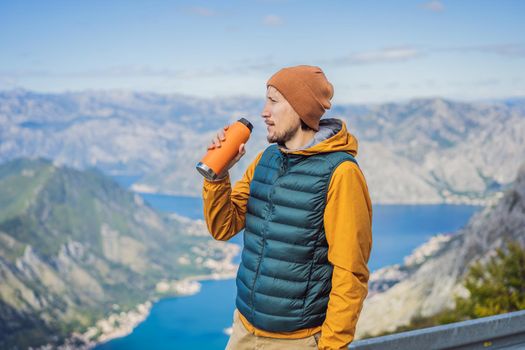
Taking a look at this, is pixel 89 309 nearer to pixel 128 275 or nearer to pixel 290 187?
pixel 128 275

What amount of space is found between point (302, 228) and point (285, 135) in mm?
509

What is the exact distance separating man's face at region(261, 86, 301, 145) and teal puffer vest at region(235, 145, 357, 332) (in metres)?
0.12

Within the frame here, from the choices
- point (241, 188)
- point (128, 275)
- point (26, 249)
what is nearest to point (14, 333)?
point (26, 249)

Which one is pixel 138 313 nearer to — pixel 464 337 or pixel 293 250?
pixel 464 337

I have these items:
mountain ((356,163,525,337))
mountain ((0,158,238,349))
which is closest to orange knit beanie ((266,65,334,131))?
mountain ((356,163,525,337))

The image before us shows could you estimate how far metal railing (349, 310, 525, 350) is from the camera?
3.24 metres

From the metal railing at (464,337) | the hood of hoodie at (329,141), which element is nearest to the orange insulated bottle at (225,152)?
the hood of hoodie at (329,141)

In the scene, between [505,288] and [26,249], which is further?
[26,249]

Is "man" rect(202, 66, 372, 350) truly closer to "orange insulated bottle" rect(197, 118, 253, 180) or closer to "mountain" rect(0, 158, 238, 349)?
"orange insulated bottle" rect(197, 118, 253, 180)

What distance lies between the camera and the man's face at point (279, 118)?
2.82m

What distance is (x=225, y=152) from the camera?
2.87 meters

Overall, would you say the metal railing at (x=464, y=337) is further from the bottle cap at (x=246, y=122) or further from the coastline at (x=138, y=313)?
the coastline at (x=138, y=313)

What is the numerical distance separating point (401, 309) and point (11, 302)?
105 m

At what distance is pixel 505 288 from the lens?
1698cm
